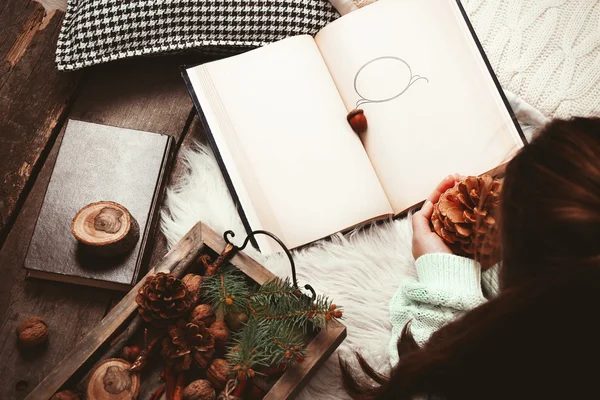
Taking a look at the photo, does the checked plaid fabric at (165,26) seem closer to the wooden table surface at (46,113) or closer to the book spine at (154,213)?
the wooden table surface at (46,113)

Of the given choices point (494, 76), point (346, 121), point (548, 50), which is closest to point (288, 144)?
point (346, 121)

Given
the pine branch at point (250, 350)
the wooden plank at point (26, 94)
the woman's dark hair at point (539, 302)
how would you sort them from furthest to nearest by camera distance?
the wooden plank at point (26, 94) → the pine branch at point (250, 350) → the woman's dark hair at point (539, 302)

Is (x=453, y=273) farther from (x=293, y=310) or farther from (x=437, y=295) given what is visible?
(x=293, y=310)

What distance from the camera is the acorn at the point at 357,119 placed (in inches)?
30.0

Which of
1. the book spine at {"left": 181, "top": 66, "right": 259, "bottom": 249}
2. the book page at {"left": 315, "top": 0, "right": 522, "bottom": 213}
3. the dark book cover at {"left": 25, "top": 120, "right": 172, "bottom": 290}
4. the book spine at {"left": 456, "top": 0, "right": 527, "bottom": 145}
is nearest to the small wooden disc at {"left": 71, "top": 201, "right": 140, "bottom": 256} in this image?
the dark book cover at {"left": 25, "top": 120, "right": 172, "bottom": 290}

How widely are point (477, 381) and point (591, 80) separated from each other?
0.50m

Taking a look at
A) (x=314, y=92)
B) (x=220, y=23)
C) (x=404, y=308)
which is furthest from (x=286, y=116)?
(x=404, y=308)

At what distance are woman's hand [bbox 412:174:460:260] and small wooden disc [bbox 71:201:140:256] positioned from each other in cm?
38

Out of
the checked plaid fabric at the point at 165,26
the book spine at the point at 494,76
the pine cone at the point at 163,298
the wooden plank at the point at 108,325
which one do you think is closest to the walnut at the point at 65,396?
the wooden plank at the point at 108,325

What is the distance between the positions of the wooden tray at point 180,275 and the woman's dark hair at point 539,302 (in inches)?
4.6

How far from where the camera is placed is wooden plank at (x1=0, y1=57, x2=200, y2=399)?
70cm

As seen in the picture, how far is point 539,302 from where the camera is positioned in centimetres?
44

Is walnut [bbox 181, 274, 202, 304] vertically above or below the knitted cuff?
above

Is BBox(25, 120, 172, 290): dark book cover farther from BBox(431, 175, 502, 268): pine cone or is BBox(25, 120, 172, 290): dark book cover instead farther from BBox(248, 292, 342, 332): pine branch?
BBox(431, 175, 502, 268): pine cone
